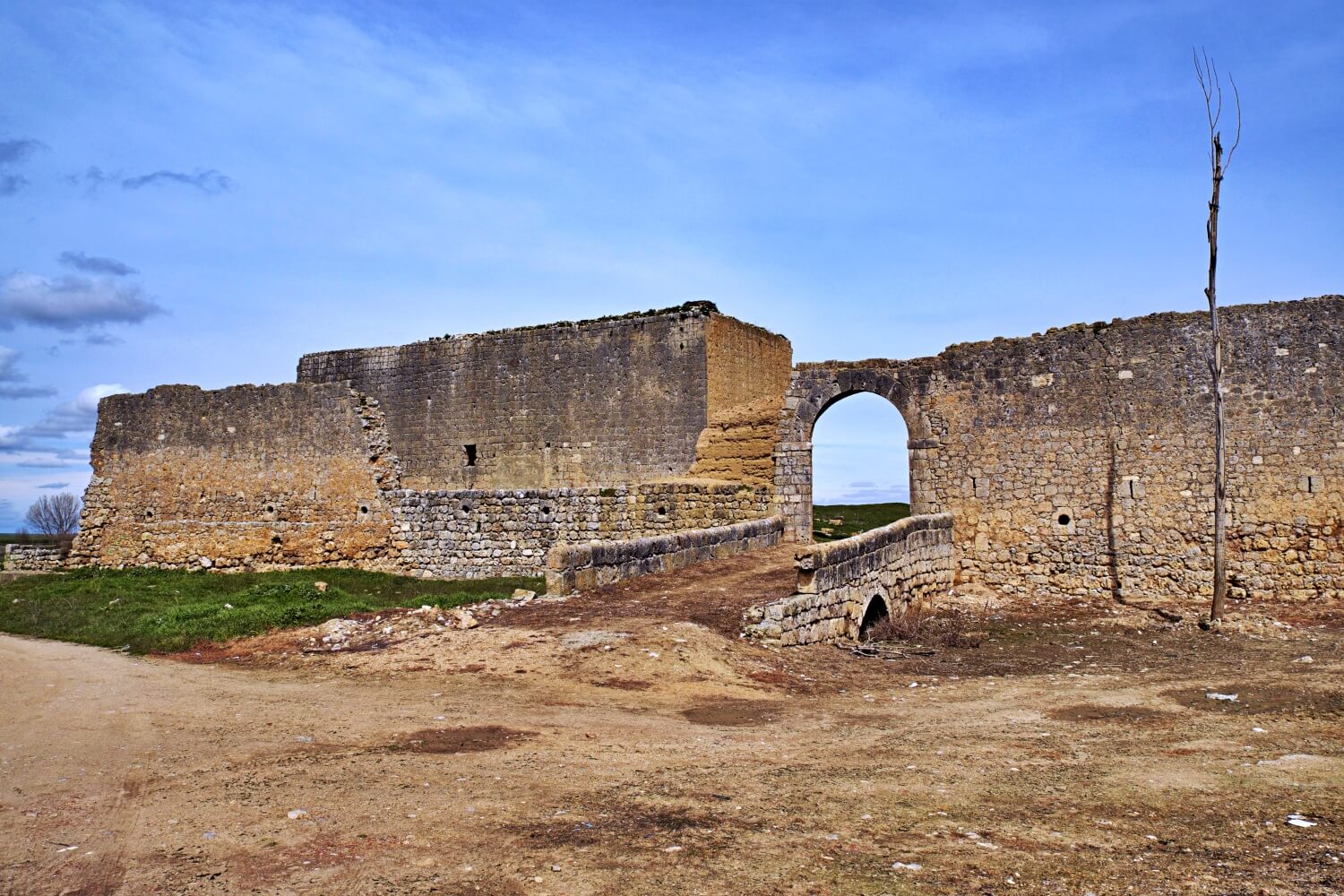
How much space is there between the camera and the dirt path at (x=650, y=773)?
393 cm

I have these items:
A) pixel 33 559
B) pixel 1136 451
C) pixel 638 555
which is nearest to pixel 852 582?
pixel 638 555

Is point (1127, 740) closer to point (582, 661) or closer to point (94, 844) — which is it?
point (582, 661)

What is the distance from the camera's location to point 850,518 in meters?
25.8

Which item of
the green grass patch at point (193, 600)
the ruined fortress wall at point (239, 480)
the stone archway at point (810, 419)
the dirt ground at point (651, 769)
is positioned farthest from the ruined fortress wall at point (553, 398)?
the dirt ground at point (651, 769)

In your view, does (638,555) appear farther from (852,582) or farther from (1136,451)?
(1136,451)

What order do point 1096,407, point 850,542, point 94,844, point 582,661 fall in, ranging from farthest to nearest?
point 1096,407, point 850,542, point 582,661, point 94,844

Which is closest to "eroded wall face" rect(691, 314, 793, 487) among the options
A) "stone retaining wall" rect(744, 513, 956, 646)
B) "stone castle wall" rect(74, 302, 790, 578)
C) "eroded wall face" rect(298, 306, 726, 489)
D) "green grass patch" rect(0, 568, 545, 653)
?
"stone castle wall" rect(74, 302, 790, 578)

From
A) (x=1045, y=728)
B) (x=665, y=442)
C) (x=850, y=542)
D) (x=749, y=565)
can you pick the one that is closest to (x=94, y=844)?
(x=1045, y=728)

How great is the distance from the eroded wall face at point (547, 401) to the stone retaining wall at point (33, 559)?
7.33 metres

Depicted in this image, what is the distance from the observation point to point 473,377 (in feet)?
70.5

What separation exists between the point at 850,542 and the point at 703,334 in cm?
837

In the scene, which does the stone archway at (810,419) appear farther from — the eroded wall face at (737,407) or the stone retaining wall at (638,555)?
the stone retaining wall at (638,555)

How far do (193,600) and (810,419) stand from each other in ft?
33.0

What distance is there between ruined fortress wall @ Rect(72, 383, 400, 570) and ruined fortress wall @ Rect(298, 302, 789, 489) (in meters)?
3.28
